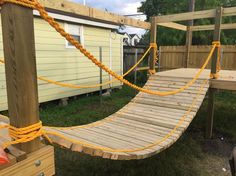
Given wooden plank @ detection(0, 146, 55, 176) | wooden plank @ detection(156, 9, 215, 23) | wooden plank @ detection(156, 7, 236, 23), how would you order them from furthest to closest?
wooden plank @ detection(156, 9, 215, 23) < wooden plank @ detection(156, 7, 236, 23) < wooden plank @ detection(0, 146, 55, 176)

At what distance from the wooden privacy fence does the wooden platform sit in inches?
240

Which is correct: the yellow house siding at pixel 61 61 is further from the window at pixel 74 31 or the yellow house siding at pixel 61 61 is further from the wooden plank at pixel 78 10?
the wooden plank at pixel 78 10

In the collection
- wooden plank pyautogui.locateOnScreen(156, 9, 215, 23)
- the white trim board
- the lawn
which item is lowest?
the lawn

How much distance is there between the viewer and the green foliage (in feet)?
49.3

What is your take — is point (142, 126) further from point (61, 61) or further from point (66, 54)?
point (66, 54)

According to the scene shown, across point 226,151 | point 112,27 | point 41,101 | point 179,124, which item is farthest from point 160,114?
point 112,27

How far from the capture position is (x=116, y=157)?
7.01ft

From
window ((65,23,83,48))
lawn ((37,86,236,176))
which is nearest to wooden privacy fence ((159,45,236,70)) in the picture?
lawn ((37,86,236,176))

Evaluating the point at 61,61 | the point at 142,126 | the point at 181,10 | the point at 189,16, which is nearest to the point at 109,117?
A: the point at 142,126

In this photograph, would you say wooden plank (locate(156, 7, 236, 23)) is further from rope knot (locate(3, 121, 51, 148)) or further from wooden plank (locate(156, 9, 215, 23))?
rope knot (locate(3, 121, 51, 148))

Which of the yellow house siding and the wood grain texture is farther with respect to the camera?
the yellow house siding

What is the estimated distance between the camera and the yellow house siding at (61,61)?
6996 mm

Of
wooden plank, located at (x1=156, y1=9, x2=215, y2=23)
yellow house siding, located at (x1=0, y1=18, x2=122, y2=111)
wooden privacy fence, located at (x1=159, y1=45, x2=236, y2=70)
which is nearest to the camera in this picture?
wooden plank, located at (x1=156, y1=9, x2=215, y2=23)

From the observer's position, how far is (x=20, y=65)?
1.16 m
